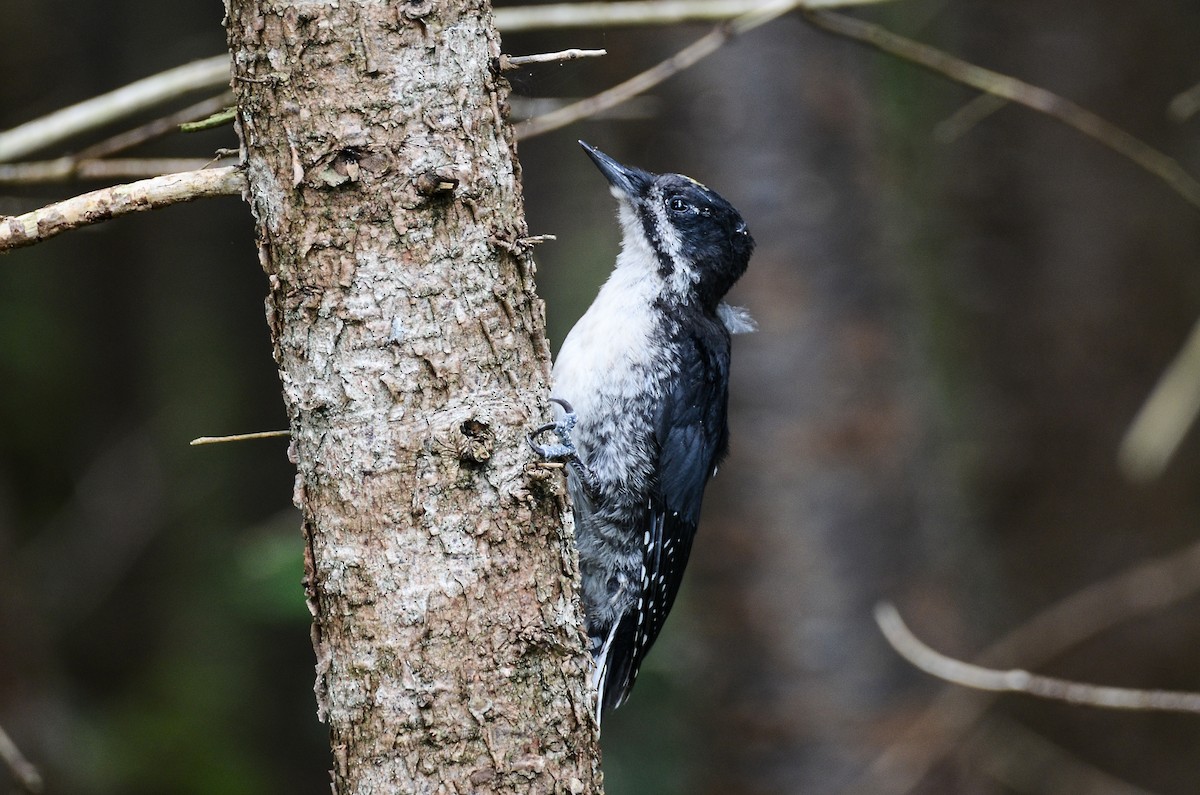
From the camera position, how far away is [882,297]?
4.76 m

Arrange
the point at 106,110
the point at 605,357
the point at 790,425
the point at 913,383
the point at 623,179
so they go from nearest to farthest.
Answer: the point at 106,110 → the point at 605,357 → the point at 623,179 → the point at 790,425 → the point at 913,383

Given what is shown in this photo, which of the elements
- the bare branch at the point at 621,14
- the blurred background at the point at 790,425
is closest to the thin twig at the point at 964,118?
the blurred background at the point at 790,425

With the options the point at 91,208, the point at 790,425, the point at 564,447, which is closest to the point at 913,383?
the point at 790,425

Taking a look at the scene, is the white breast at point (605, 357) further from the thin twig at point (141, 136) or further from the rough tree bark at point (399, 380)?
the rough tree bark at point (399, 380)

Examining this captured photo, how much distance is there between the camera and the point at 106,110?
2.76 meters

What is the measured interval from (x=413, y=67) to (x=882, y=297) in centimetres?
332

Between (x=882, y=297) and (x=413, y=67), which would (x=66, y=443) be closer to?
(x=882, y=297)

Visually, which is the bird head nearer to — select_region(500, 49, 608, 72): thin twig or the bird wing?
the bird wing

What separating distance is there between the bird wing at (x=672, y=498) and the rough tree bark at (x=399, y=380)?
54.1 inches

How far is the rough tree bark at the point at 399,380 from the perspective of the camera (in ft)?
5.83

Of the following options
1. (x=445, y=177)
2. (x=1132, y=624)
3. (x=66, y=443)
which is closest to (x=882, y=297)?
(x=1132, y=624)

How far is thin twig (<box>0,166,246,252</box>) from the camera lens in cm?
171

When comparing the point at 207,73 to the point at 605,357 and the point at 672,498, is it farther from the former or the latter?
the point at 672,498

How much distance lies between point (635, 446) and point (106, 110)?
164 cm
